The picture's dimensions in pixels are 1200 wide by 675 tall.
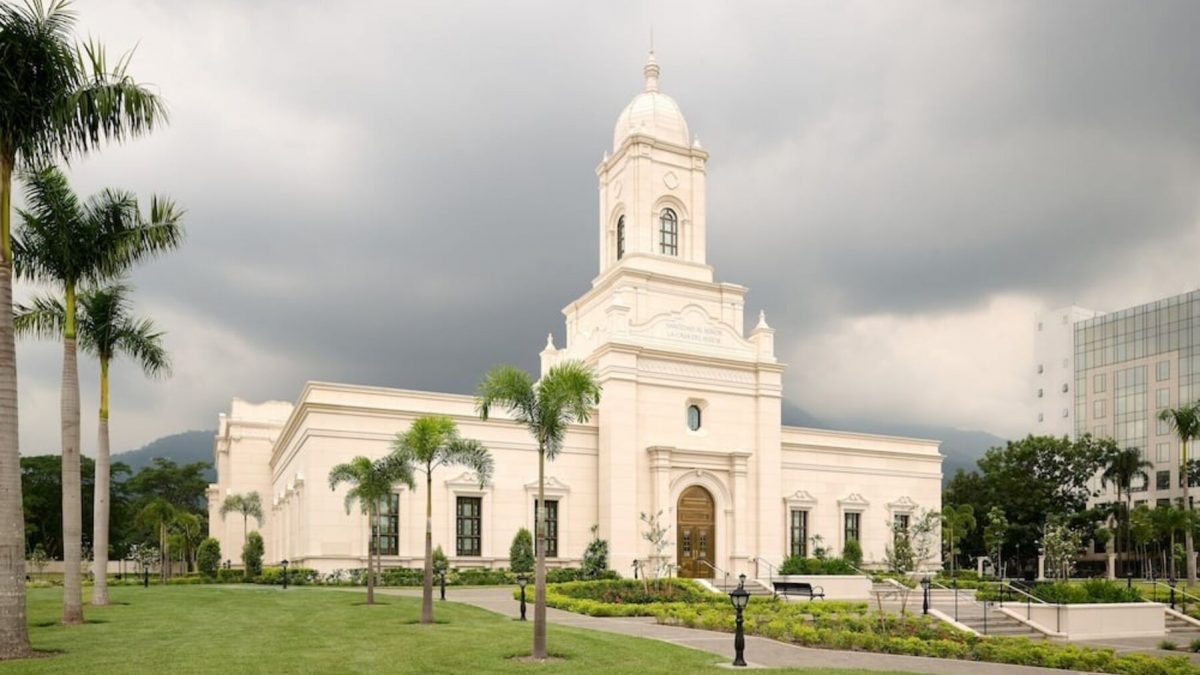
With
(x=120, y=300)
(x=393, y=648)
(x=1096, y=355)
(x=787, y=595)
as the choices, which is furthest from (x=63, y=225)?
(x=1096, y=355)

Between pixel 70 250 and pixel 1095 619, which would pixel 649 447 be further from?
pixel 70 250

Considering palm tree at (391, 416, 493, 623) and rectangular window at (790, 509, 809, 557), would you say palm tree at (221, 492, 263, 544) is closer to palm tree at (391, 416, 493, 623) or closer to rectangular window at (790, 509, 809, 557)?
rectangular window at (790, 509, 809, 557)

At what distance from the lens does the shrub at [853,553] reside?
4553 cm

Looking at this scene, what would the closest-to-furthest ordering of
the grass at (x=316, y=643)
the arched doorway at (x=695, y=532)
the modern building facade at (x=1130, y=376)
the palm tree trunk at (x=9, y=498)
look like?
the grass at (x=316, y=643)
the palm tree trunk at (x=9, y=498)
the arched doorway at (x=695, y=532)
the modern building facade at (x=1130, y=376)

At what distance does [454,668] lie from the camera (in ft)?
49.0

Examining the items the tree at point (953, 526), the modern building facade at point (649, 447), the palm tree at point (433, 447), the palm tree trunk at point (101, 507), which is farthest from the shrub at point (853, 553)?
the palm tree trunk at point (101, 507)

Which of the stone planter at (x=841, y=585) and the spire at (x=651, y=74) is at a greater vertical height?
the spire at (x=651, y=74)

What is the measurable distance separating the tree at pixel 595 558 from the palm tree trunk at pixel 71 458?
68.6 feet

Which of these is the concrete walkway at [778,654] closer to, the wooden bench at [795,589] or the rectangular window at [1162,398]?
the wooden bench at [795,589]

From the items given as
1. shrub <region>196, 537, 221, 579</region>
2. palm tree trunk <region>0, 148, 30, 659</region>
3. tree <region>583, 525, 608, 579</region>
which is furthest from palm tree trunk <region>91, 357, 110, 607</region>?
shrub <region>196, 537, 221, 579</region>

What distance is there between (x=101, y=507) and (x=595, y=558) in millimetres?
19693

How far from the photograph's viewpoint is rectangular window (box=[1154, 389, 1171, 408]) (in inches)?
3516

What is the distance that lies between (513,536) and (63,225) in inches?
875

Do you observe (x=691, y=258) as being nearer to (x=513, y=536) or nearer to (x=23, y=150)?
(x=513, y=536)
